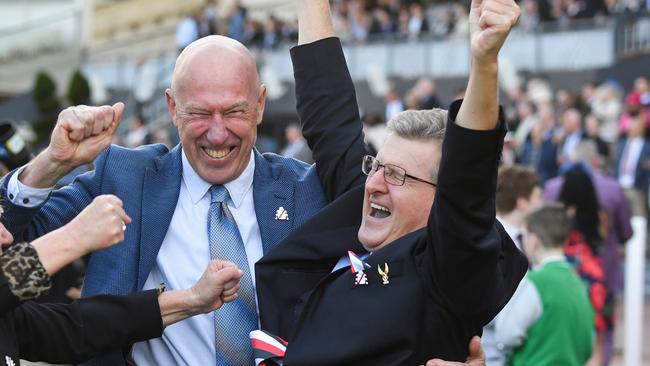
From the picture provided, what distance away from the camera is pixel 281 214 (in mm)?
4566

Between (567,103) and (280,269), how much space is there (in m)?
15.3

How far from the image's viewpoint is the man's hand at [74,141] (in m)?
4.02

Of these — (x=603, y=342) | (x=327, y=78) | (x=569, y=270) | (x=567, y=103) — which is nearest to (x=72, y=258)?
(x=327, y=78)

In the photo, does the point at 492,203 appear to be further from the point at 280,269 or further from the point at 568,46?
the point at 568,46

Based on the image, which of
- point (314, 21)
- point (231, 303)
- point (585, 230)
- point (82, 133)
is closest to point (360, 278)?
point (231, 303)

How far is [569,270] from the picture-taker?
7121mm

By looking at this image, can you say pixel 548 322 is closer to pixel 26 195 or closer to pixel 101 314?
pixel 101 314

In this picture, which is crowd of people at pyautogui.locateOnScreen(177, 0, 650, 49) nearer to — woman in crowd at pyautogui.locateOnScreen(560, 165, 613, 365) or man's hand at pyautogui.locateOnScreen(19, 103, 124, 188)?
woman in crowd at pyautogui.locateOnScreen(560, 165, 613, 365)

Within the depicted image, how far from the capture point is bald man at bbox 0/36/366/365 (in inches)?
171

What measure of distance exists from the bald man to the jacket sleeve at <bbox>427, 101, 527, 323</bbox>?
1.01 meters

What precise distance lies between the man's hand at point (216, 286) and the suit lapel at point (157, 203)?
0.34m

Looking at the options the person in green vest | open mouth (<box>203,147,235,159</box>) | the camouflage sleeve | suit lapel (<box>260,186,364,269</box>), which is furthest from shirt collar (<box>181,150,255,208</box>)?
the person in green vest

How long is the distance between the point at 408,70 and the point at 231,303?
2121cm

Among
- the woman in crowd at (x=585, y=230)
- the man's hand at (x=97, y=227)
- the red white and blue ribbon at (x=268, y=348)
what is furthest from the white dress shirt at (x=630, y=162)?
the man's hand at (x=97, y=227)
